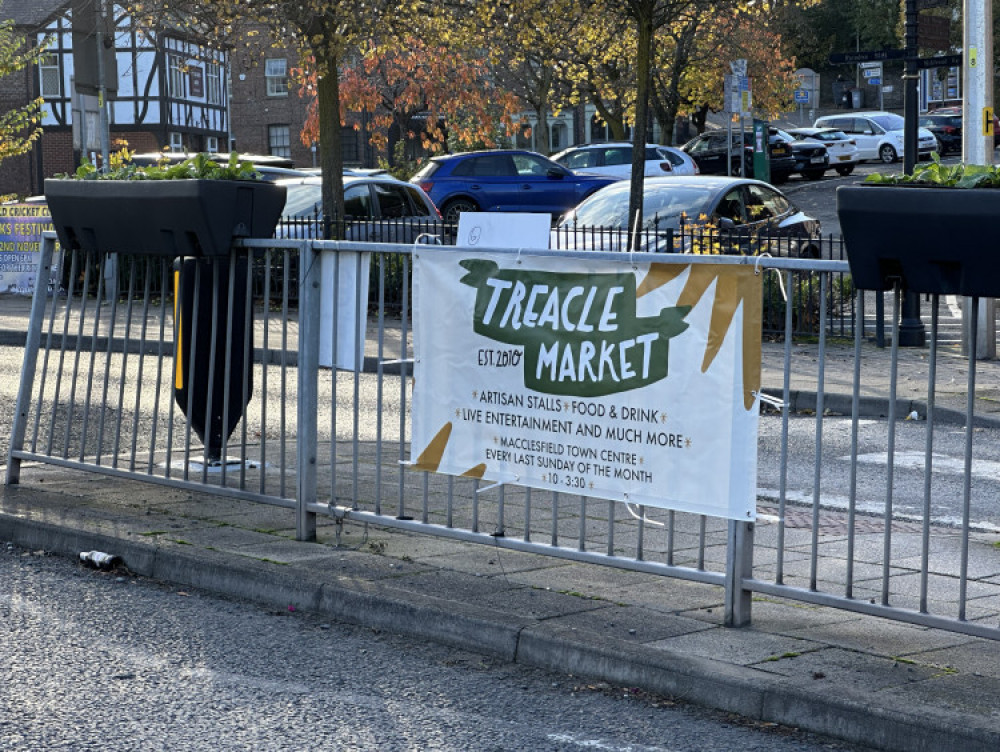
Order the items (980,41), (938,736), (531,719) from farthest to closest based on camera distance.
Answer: (980,41) < (531,719) < (938,736)

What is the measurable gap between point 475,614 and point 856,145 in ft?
147

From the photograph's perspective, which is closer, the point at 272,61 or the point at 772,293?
the point at 772,293

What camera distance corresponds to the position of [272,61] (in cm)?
6047

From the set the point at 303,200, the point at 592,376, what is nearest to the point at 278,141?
the point at 303,200

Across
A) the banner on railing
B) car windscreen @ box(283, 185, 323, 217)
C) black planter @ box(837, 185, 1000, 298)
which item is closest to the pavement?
black planter @ box(837, 185, 1000, 298)

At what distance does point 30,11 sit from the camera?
5231cm

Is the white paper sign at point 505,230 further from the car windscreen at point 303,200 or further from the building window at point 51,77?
the building window at point 51,77

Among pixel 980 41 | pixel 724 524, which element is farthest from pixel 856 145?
pixel 724 524

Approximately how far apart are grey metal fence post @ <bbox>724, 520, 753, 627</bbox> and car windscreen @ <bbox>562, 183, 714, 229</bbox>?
41.5 ft

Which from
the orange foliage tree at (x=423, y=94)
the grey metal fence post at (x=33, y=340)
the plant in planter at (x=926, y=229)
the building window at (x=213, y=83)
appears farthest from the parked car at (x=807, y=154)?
the plant in planter at (x=926, y=229)

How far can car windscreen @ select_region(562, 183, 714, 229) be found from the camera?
714 inches

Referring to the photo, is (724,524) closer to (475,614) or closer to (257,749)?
(475,614)

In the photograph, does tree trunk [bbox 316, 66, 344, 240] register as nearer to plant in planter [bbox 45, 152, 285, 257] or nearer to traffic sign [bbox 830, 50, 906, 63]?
traffic sign [bbox 830, 50, 906, 63]

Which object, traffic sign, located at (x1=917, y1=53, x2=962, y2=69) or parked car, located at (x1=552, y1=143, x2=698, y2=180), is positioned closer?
traffic sign, located at (x1=917, y1=53, x2=962, y2=69)
